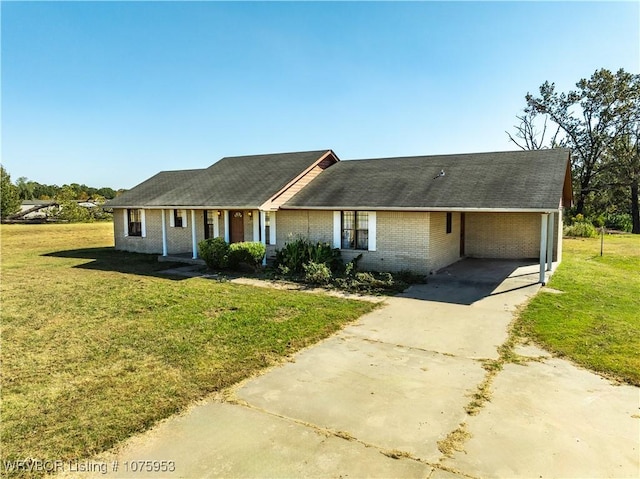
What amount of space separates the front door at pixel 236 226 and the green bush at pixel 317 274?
539cm

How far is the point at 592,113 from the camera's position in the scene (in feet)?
122

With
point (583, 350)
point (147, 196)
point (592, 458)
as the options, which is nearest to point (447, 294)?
point (583, 350)

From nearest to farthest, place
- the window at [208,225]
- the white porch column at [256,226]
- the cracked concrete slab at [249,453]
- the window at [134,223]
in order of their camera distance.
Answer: the cracked concrete slab at [249,453], the white porch column at [256,226], the window at [208,225], the window at [134,223]

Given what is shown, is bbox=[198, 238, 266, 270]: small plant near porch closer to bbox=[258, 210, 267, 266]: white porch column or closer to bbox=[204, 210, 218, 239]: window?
bbox=[258, 210, 267, 266]: white porch column

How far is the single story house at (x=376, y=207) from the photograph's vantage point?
1283 cm

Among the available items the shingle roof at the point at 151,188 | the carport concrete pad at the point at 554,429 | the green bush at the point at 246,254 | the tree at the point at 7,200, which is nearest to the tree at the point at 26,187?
the tree at the point at 7,200

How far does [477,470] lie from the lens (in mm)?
3674

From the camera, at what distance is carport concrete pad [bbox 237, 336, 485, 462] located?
171 inches

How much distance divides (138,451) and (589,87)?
1781 inches

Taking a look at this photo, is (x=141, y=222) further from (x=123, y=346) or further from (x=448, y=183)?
(x=448, y=183)

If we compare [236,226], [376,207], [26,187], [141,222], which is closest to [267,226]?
[236,226]

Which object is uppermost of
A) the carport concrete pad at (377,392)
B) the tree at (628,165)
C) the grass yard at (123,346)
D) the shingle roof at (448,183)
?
the tree at (628,165)

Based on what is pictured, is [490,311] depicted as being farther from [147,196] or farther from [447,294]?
[147,196]

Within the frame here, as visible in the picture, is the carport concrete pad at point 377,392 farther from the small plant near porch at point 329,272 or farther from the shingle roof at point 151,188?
the shingle roof at point 151,188
